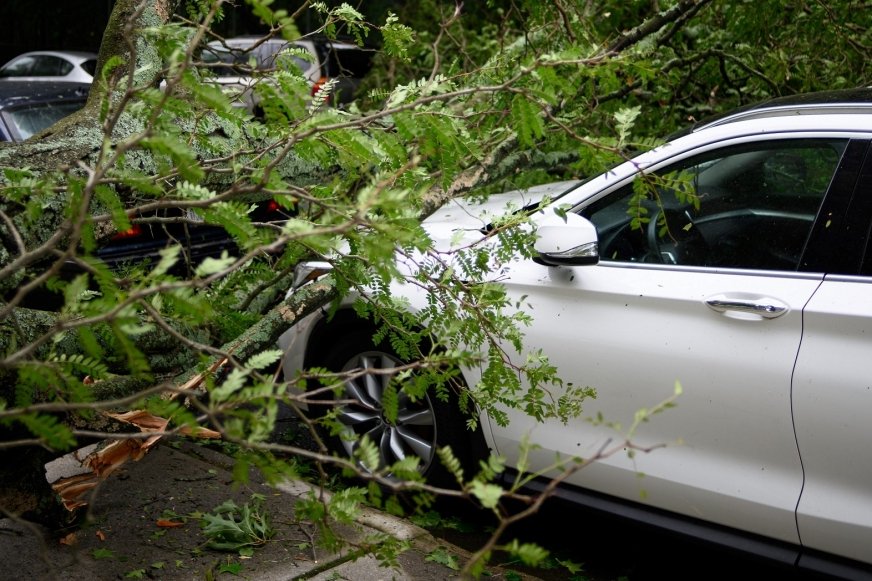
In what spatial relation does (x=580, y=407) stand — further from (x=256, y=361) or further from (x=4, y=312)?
(x=4, y=312)

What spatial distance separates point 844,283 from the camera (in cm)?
299

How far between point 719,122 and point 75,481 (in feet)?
9.72

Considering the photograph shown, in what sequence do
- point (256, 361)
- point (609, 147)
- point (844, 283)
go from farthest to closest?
point (844, 283)
point (609, 147)
point (256, 361)

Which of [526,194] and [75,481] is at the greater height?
[526,194]

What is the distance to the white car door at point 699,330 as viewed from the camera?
306 cm

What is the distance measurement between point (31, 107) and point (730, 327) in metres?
6.80

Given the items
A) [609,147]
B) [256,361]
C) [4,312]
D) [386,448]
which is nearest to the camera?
[4,312]

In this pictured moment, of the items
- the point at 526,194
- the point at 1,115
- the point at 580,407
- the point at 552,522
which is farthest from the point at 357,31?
the point at 1,115

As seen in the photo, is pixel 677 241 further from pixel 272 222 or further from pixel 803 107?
pixel 272 222

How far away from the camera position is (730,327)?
10.3ft

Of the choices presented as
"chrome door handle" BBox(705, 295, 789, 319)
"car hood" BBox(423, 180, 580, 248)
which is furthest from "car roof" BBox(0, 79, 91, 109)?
"chrome door handle" BBox(705, 295, 789, 319)

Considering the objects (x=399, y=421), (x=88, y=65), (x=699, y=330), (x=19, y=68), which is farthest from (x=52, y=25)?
(x=699, y=330)

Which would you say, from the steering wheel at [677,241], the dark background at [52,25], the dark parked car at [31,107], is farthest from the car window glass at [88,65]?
the steering wheel at [677,241]

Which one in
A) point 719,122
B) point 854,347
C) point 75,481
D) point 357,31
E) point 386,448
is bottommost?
point 386,448
